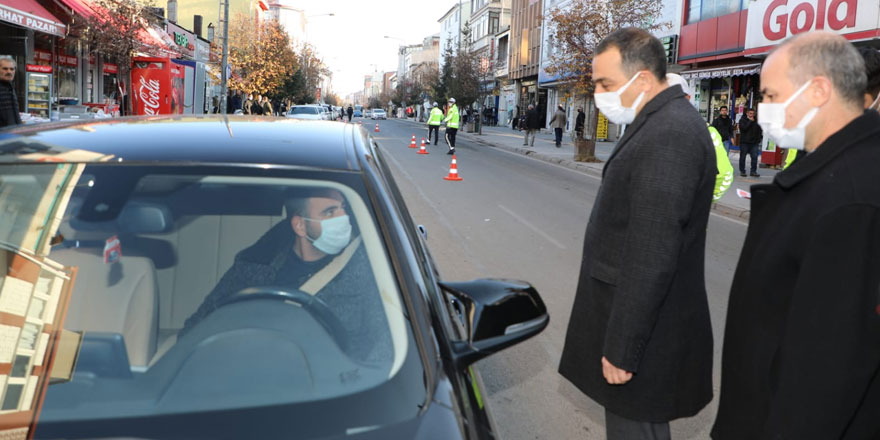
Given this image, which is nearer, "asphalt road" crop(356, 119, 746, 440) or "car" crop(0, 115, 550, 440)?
"car" crop(0, 115, 550, 440)

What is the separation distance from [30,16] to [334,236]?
16451 millimetres

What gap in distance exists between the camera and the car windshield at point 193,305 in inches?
70.6

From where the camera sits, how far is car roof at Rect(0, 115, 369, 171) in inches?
87.1

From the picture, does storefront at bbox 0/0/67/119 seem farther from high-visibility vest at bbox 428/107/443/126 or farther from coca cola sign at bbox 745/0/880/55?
coca cola sign at bbox 745/0/880/55

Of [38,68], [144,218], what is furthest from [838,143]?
[38,68]

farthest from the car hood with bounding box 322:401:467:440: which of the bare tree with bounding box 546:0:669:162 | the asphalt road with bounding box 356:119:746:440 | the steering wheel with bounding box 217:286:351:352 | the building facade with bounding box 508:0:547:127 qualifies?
the building facade with bounding box 508:0:547:127

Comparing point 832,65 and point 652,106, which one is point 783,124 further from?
point 652,106

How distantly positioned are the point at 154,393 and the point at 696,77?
2880 centimetres

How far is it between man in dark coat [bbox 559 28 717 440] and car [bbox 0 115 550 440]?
35 cm

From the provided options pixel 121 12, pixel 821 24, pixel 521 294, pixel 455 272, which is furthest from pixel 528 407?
pixel 121 12

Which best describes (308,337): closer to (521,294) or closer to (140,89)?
(521,294)

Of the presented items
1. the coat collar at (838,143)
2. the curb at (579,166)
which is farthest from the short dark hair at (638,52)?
the curb at (579,166)

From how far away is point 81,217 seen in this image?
2193 mm

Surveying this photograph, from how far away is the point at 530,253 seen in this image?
8781 millimetres
